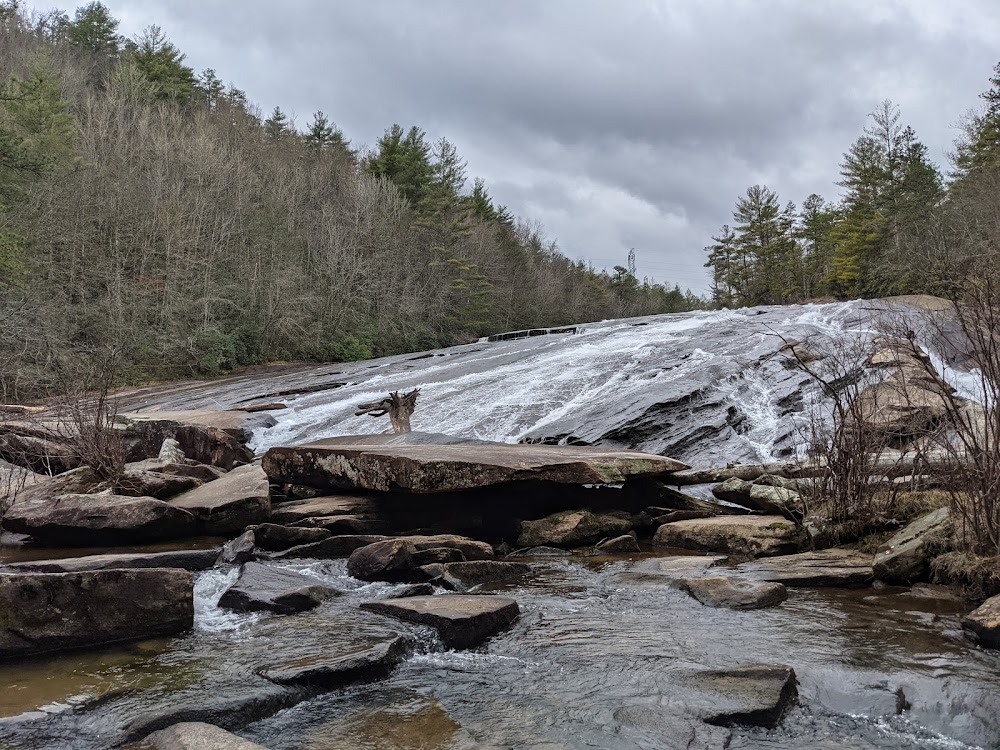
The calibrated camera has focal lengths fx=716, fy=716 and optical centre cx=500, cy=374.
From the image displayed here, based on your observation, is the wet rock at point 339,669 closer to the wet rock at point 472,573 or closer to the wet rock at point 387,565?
the wet rock at point 472,573

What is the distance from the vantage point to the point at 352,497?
8188 millimetres

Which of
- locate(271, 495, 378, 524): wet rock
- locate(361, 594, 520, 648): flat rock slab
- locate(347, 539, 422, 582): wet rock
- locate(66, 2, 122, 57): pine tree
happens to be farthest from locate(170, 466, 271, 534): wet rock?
locate(66, 2, 122, 57): pine tree

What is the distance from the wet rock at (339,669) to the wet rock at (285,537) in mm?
3206

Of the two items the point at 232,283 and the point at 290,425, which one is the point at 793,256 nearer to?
the point at 232,283

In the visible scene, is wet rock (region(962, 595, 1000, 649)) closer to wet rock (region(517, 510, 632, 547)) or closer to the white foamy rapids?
the white foamy rapids

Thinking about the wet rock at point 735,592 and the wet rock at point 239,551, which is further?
the wet rock at point 239,551

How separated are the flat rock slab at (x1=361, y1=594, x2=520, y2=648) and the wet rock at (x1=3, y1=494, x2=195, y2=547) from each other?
11.0 feet

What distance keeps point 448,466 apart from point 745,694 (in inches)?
165

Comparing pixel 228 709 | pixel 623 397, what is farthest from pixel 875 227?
pixel 228 709

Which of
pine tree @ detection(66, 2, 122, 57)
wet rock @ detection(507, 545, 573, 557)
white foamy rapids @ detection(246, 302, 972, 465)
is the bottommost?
wet rock @ detection(507, 545, 573, 557)

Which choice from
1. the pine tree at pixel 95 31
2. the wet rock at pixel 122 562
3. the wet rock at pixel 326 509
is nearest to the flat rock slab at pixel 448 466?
the wet rock at pixel 326 509

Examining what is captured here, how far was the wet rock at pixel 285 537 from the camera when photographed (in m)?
7.19

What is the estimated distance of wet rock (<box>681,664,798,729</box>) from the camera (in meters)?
3.42

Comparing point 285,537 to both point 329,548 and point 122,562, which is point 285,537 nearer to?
point 329,548
